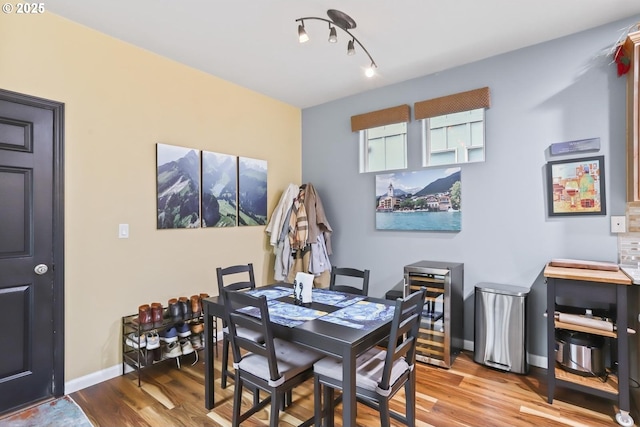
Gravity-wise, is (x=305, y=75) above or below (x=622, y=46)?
above

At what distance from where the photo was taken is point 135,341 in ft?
8.54

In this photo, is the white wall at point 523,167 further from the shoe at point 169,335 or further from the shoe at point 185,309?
the shoe at point 169,335

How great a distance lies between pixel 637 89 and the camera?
2.17 meters

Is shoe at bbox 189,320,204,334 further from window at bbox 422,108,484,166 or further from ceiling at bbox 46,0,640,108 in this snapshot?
window at bbox 422,108,484,166

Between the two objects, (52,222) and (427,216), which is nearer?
A: (52,222)

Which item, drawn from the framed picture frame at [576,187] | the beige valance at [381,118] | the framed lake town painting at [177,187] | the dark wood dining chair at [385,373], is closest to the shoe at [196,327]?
the framed lake town painting at [177,187]

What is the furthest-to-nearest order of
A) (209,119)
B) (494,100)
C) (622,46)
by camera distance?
(209,119) → (494,100) → (622,46)

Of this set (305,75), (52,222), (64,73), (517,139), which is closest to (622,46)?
(517,139)

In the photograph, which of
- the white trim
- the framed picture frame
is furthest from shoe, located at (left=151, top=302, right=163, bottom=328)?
the framed picture frame

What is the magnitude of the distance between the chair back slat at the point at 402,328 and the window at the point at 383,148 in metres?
2.08

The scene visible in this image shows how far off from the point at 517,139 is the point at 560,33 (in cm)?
84

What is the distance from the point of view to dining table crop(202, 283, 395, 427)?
5.07 ft

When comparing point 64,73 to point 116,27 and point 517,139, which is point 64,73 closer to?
point 116,27

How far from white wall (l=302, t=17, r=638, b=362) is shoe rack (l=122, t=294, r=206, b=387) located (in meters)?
1.92
